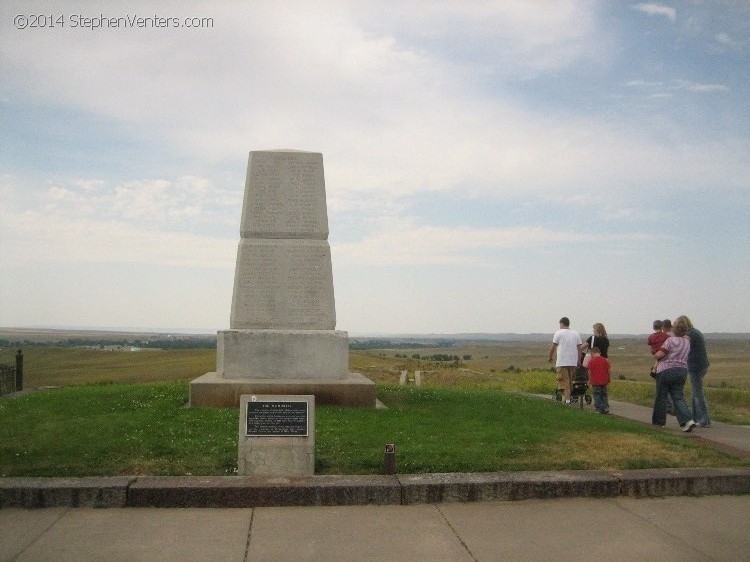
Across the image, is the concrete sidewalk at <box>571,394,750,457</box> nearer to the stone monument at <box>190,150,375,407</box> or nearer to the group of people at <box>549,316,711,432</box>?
the group of people at <box>549,316,711,432</box>

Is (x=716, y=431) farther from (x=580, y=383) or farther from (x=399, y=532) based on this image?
(x=399, y=532)

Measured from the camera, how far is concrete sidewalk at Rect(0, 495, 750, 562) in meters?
5.16

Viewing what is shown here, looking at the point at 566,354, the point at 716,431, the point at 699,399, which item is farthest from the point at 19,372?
the point at 716,431

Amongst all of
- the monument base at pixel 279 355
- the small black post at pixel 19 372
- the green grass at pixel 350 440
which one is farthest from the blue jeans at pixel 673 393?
the small black post at pixel 19 372

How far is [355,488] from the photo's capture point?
6438 millimetres

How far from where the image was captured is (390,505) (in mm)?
6469

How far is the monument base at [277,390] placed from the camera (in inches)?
424

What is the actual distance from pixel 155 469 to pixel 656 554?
15.1ft

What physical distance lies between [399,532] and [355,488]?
845 millimetres

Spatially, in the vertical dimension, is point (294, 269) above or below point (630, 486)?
above

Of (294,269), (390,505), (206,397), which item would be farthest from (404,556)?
(294,269)

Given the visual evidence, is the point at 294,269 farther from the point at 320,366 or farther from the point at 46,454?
the point at 46,454

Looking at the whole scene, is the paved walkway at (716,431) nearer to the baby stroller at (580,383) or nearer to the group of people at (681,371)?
the group of people at (681,371)

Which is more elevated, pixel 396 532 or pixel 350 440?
pixel 350 440
